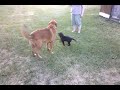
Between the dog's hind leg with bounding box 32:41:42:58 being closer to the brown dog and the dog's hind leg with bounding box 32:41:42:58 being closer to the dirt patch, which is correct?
the brown dog

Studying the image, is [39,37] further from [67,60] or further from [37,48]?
[67,60]

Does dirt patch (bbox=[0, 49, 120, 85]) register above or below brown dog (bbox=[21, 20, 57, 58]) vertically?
below

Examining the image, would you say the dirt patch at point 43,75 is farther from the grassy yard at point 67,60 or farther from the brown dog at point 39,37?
the brown dog at point 39,37

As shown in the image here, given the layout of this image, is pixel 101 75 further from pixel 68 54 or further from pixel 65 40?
pixel 65 40

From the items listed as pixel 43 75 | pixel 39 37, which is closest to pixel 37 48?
pixel 39 37

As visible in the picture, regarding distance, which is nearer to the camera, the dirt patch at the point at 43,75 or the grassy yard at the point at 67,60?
the dirt patch at the point at 43,75

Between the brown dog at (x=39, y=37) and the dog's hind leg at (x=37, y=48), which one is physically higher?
the brown dog at (x=39, y=37)

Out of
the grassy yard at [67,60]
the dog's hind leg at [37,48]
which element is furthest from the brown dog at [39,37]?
the grassy yard at [67,60]

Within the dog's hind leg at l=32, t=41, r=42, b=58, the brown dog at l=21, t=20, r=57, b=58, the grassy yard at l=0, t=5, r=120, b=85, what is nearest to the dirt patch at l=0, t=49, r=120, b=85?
the grassy yard at l=0, t=5, r=120, b=85

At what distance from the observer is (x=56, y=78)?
416 centimetres
